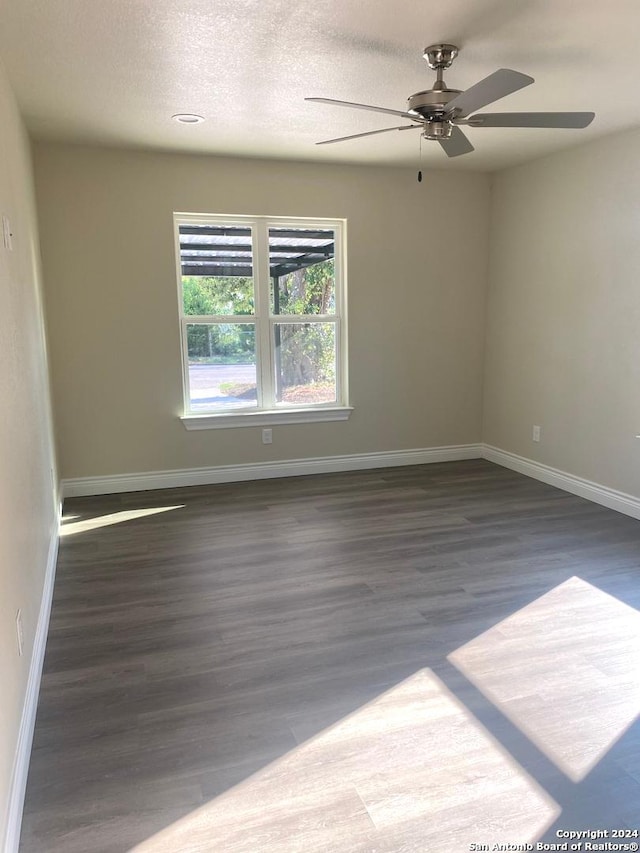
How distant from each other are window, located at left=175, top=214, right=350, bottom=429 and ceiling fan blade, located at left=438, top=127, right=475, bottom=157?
222 cm

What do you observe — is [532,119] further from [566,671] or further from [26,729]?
[26,729]

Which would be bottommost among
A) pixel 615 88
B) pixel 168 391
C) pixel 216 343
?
pixel 168 391

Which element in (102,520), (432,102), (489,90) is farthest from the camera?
(102,520)

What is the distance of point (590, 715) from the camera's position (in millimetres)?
2094

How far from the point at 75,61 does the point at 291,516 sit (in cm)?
284

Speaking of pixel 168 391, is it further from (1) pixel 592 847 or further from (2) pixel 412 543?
(1) pixel 592 847

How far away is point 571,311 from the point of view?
453 cm

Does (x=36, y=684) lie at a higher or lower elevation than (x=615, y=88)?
lower

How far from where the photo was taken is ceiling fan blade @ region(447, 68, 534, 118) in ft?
6.75

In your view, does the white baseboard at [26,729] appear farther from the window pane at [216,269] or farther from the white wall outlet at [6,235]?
the window pane at [216,269]

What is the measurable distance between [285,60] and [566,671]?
112 inches

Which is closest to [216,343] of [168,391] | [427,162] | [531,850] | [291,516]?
[168,391]

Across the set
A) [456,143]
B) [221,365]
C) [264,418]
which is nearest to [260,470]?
[264,418]

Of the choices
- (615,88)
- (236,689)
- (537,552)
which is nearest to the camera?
(236,689)
